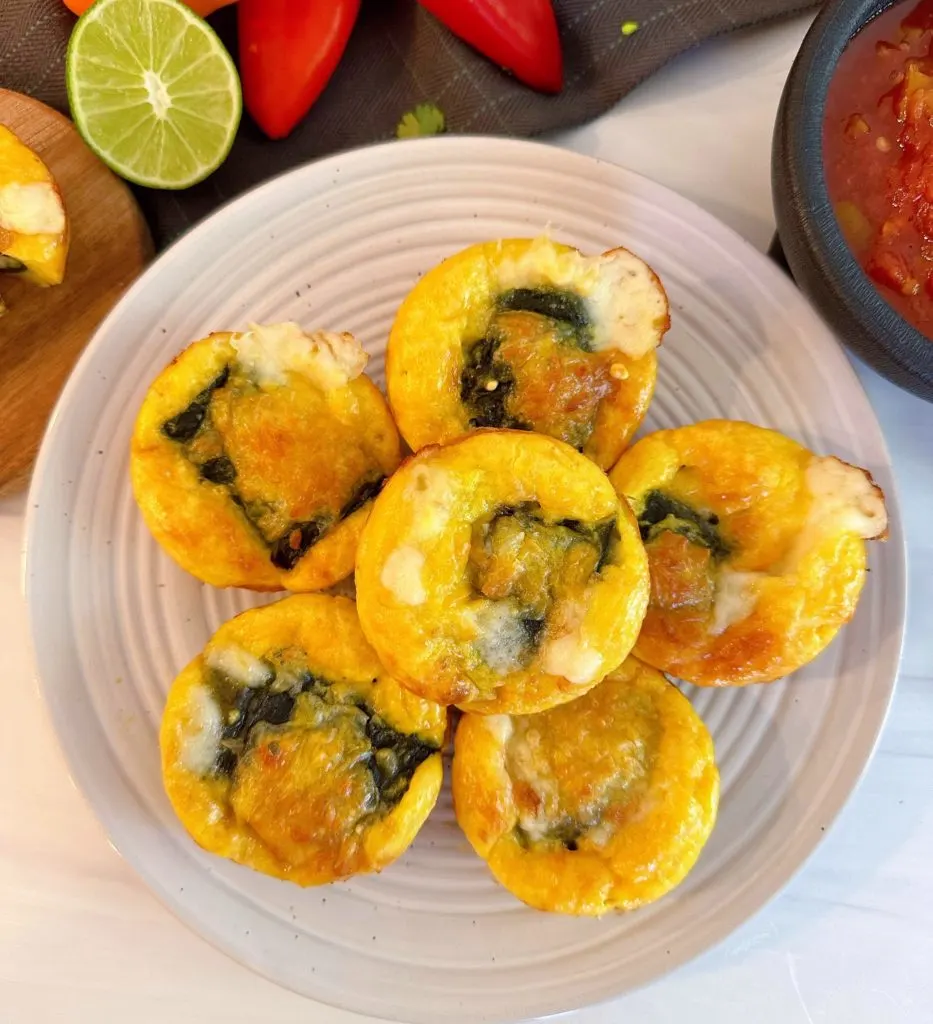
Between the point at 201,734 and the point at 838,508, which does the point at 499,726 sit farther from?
the point at 838,508

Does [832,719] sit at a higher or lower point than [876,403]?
lower

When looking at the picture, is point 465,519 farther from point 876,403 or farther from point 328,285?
point 876,403

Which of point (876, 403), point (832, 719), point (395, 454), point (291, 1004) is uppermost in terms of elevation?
point (395, 454)

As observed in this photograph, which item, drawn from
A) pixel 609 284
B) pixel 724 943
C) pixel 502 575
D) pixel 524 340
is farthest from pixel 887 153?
pixel 724 943

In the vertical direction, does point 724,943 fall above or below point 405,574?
below

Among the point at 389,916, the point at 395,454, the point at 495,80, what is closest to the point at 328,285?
the point at 395,454

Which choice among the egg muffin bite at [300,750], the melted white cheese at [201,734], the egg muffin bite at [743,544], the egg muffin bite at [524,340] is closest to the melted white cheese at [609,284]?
the egg muffin bite at [524,340]
